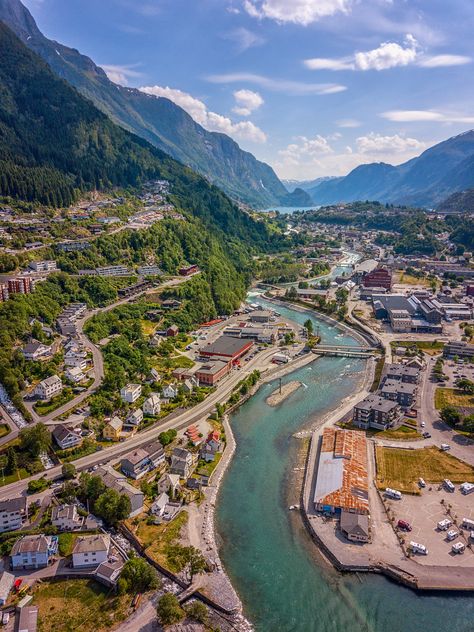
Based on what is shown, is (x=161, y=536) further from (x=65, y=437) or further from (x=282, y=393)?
(x=282, y=393)

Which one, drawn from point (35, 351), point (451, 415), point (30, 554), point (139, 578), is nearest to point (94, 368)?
point (35, 351)

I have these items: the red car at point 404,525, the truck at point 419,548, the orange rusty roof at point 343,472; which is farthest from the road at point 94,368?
the truck at point 419,548

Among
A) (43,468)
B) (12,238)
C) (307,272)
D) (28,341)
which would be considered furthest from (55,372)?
(307,272)

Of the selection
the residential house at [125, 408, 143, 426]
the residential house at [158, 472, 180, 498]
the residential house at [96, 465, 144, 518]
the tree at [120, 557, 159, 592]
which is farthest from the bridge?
the tree at [120, 557, 159, 592]

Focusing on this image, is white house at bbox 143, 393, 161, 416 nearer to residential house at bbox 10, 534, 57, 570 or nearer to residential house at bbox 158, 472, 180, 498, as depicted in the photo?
residential house at bbox 158, 472, 180, 498

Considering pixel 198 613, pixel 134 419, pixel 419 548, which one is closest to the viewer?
pixel 198 613

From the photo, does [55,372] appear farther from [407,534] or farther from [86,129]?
[86,129]

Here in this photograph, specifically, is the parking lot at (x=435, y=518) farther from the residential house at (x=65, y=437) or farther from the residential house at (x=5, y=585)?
the residential house at (x=65, y=437)
